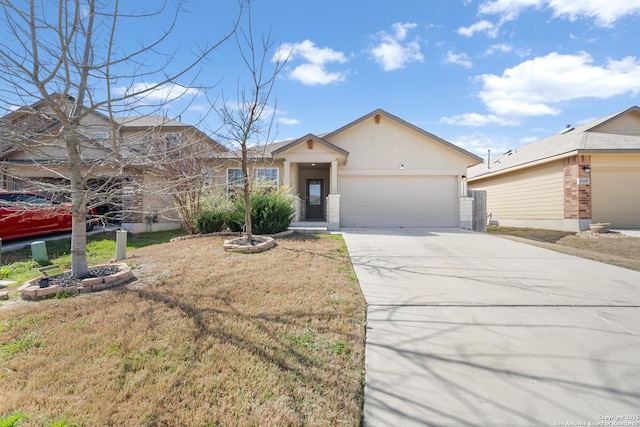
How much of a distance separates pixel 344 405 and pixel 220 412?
88 cm

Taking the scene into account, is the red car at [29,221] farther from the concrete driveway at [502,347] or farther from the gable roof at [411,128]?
the gable roof at [411,128]

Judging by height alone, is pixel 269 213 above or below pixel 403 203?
below

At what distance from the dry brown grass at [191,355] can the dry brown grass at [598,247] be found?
673 centimetres

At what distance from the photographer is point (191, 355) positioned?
2.58m

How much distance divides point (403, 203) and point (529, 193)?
791 cm

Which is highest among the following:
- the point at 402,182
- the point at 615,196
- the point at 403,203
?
the point at 402,182

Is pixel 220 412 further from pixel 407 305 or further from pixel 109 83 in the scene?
pixel 109 83

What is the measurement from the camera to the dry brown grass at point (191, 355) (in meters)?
1.96

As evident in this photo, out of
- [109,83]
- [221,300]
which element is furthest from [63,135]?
[221,300]

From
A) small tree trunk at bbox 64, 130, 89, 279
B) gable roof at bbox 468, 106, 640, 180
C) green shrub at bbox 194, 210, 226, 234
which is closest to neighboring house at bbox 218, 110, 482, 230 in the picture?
gable roof at bbox 468, 106, 640, 180

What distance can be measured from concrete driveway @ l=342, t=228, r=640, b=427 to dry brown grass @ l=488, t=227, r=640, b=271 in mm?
1537

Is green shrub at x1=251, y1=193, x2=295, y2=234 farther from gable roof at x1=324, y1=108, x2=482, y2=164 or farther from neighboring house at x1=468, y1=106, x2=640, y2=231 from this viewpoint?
neighboring house at x1=468, y1=106, x2=640, y2=231

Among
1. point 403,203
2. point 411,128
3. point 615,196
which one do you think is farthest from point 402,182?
point 615,196

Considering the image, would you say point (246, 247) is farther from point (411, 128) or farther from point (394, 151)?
point (411, 128)
